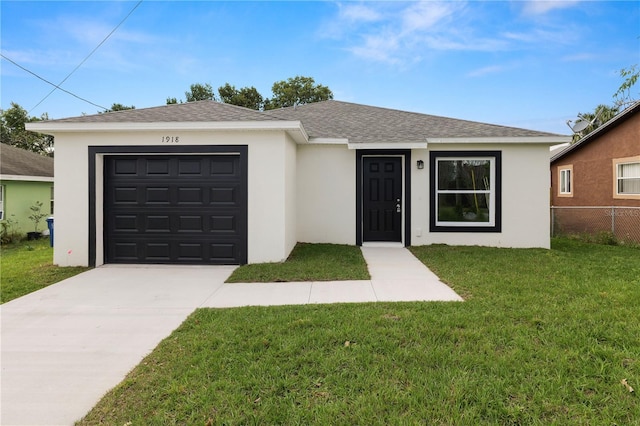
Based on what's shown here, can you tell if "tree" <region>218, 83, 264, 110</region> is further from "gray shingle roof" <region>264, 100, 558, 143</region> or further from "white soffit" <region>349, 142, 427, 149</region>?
"white soffit" <region>349, 142, 427, 149</region>

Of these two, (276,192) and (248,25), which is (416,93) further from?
(276,192)

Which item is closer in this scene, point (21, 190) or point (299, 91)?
point (21, 190)

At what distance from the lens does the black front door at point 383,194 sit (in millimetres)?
9492

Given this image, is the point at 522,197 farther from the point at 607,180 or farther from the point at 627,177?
the point at 607,180

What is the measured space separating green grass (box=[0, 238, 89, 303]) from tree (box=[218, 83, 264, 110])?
22489mm

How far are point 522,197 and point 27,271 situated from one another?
11296mm

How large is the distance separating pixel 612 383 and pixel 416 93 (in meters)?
16.9

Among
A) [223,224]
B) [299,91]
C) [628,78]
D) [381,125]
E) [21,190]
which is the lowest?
[223,224]

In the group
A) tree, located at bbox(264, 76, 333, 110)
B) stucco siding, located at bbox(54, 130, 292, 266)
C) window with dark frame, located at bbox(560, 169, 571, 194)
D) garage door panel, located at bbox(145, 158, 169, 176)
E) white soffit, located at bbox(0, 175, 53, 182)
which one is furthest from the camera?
tree, located at bbox(264, 76, 333, 110)

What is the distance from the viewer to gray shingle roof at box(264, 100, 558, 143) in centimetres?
917

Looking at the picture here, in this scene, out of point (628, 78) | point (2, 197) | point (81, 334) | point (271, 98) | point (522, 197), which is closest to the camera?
point (81, 334)

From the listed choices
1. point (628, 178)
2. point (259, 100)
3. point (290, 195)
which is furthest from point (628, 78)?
point (259, 100)

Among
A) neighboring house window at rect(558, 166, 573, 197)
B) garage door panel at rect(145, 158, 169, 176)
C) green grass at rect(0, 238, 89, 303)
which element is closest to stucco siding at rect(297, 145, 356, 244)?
garage door panel at rect(145, 158, 169, 176)

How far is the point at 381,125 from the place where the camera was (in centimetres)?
1057
